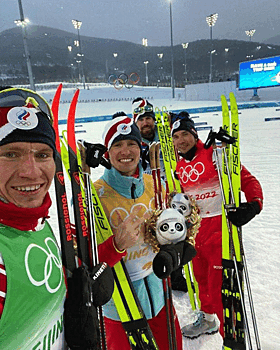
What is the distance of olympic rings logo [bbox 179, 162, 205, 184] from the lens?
2551 mm

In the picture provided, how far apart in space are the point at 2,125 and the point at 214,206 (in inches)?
79.4

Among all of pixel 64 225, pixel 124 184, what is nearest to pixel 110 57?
pixel 124 184

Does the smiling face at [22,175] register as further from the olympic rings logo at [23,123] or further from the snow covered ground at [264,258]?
the snow covered ground at [264,258]

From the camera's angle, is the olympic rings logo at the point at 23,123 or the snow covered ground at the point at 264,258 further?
the snow covered ground at the point at 264,258

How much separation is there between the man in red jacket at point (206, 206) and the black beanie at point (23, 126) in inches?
68.7

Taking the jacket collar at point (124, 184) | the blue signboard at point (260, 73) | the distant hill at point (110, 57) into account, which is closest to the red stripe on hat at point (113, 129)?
the jacket collar at point (124, 184)

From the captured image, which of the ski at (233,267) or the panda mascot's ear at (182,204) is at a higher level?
the panda mascot's ear at (182,204)

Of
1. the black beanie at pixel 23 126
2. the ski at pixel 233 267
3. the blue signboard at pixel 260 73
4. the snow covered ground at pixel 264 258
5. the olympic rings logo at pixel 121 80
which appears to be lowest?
the snow covered ground at pixel 264 258

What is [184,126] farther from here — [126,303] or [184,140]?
[126,303]

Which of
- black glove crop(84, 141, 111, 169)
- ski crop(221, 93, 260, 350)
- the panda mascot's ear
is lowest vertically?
ski crop(221, 93, 260, 350)

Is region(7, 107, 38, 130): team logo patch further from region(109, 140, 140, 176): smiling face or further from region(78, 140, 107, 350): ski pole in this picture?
region(109, 140, 140, 176): smiling face

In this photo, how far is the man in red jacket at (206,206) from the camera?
2.43m

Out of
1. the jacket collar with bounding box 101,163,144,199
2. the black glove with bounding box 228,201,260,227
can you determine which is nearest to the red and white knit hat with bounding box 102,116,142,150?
the jacket collar with bounding box 101,163,144,199

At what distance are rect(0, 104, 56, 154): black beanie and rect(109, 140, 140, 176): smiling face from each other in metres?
0.76
